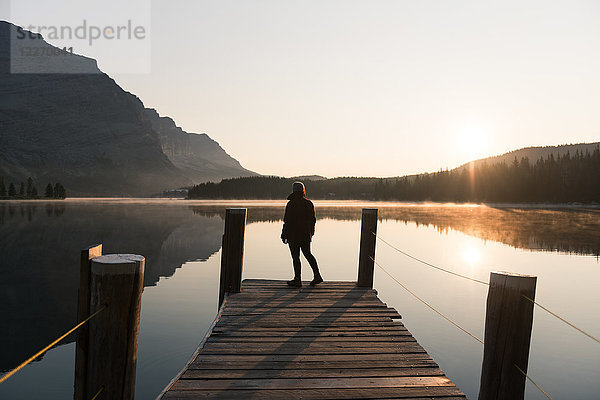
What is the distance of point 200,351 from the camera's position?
5816mm

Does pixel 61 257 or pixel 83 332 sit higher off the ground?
pixel 83 332

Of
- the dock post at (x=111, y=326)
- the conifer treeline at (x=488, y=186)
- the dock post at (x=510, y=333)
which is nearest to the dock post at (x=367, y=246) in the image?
the dock post at (x=510, y=333)

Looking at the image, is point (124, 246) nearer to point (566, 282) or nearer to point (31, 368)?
point (31, 368)

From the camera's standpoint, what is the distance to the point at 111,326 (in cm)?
343

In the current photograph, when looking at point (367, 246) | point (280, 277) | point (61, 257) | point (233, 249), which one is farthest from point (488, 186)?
point (233, 249)

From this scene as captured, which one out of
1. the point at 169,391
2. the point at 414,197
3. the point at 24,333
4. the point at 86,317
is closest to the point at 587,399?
the point at 169,391

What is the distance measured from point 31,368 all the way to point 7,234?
94.9ft

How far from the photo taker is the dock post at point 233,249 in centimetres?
899

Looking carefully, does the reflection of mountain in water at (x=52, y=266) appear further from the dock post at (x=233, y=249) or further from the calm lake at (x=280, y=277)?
the dock post at (x=233, y=249)

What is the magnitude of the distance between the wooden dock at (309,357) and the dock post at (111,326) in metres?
1.08

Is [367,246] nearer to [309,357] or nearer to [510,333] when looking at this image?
[309,357]

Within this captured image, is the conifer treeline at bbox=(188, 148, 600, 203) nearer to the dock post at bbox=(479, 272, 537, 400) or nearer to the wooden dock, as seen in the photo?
the wooden dock

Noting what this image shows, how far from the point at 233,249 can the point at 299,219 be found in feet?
5.37

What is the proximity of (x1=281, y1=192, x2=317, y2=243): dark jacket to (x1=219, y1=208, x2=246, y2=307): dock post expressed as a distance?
40.3 inches
